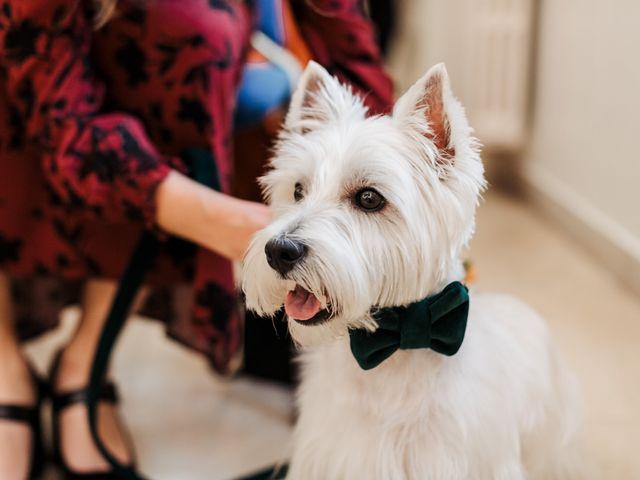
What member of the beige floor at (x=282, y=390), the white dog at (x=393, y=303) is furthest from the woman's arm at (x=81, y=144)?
the beige floor at (x=282, y=390)

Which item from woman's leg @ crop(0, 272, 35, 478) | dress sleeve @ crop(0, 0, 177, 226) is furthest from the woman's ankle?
dress sleeve @ crop(0, 0, 177, 226)

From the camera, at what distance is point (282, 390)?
152cm

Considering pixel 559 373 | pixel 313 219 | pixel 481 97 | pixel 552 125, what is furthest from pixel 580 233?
pixel 313 219

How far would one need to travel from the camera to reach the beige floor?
1.31 m

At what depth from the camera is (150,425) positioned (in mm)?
1431

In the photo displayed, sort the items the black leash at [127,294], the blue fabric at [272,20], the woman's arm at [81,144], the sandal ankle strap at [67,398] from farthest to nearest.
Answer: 1. the blue fabric at [272,20]
2. the sandal ankle strap at [67,398]
3. the black leash at [127,294]
4. the woman's arm at [81,144]

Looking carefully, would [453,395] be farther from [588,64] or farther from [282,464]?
[588,64]

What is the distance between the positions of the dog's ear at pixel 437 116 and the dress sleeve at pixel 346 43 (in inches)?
16.0

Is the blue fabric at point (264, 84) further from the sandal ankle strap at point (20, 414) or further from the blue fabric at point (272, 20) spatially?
the sandal ankle strap at point (20, 414)

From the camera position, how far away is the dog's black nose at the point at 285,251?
2.44 feet

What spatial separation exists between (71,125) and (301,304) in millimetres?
499

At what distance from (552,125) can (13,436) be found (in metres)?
1.64

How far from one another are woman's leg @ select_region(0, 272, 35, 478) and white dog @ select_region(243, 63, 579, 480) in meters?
0.52

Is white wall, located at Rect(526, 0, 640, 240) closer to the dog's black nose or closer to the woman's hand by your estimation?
the woman's hand
